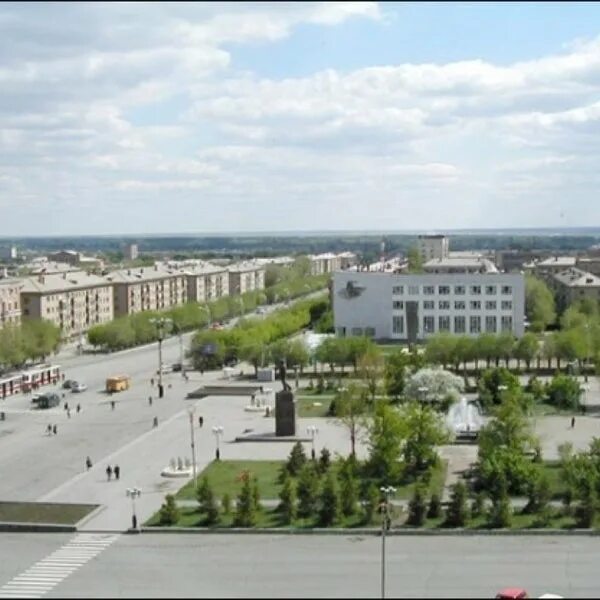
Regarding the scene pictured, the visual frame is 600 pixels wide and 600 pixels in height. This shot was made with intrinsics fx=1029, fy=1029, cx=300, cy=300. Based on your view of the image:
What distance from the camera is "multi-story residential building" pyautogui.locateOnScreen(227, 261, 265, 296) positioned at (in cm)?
7050

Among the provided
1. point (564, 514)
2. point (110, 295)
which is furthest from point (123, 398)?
point (110, 295)

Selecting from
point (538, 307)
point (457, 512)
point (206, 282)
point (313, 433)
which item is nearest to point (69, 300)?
point (206, 282)

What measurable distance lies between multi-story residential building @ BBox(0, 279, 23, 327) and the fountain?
78.2 ft

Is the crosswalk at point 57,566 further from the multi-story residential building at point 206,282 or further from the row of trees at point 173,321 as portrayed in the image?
the multi-story residential building at point 206,282

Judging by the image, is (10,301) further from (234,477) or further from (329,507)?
(329,507)

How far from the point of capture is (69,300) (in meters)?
48.5

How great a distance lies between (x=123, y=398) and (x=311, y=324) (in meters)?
20.1

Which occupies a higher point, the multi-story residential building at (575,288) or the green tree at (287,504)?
the multi-story residential building at (575,288)

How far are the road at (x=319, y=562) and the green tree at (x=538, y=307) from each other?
98.9 ft

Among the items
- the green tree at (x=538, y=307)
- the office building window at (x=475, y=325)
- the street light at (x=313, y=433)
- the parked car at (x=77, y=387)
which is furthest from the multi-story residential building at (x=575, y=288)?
the street light at (x=313, y=433)

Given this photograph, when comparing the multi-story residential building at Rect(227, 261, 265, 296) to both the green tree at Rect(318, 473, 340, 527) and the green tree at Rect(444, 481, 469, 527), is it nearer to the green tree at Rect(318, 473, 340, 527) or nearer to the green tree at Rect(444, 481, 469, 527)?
the green tree at Rect(318, 473, 340, 527)

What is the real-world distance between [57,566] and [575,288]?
41698 mm

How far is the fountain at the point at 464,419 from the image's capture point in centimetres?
2127

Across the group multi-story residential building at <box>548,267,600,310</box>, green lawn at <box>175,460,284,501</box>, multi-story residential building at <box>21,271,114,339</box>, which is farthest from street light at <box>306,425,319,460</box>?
multi-story residential building at <box>548,267,600,310</box>
